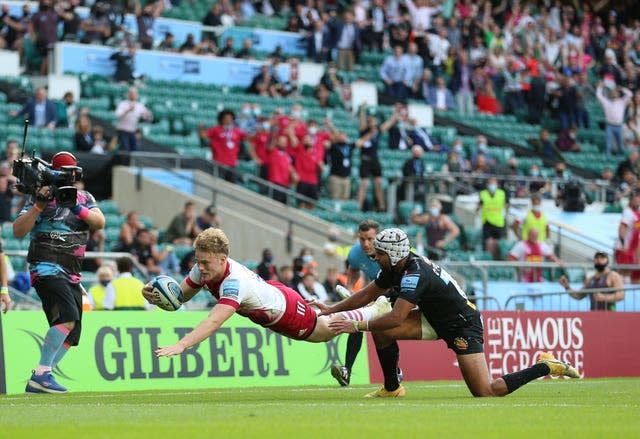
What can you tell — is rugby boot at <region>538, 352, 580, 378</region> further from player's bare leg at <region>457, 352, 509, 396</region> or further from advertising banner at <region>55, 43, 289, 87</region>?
advertising banner at <region>55, 43, 289, 87</region>

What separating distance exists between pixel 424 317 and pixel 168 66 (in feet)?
69.1

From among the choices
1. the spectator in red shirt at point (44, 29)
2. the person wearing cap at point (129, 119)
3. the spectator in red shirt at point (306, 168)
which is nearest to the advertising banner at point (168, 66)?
the spectator in red shirt at point (44, 29)

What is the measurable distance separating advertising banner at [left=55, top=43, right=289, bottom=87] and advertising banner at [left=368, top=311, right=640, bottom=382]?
45.0 feet

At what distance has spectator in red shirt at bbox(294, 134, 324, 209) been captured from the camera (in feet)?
96.0

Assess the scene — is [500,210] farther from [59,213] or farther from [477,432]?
[477,432]

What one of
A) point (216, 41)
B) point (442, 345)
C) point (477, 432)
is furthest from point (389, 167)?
point (477, 432)

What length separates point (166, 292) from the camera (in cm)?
1216

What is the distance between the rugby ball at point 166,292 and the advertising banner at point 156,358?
4.28m

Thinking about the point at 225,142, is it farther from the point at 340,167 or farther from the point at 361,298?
the point at 361,298

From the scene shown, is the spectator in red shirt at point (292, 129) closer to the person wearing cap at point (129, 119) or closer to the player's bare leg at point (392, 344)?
the person wearing cap at point (129, 119)

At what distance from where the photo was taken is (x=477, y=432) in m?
9.18

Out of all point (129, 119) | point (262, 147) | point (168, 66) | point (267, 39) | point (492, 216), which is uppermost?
point (267, 39)

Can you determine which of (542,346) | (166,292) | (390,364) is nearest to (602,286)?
(542,346)

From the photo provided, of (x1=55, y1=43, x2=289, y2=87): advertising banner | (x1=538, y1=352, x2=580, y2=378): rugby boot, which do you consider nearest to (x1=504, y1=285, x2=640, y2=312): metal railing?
(x1=538, y1=352, x2=580, y2=378): rugby boot
